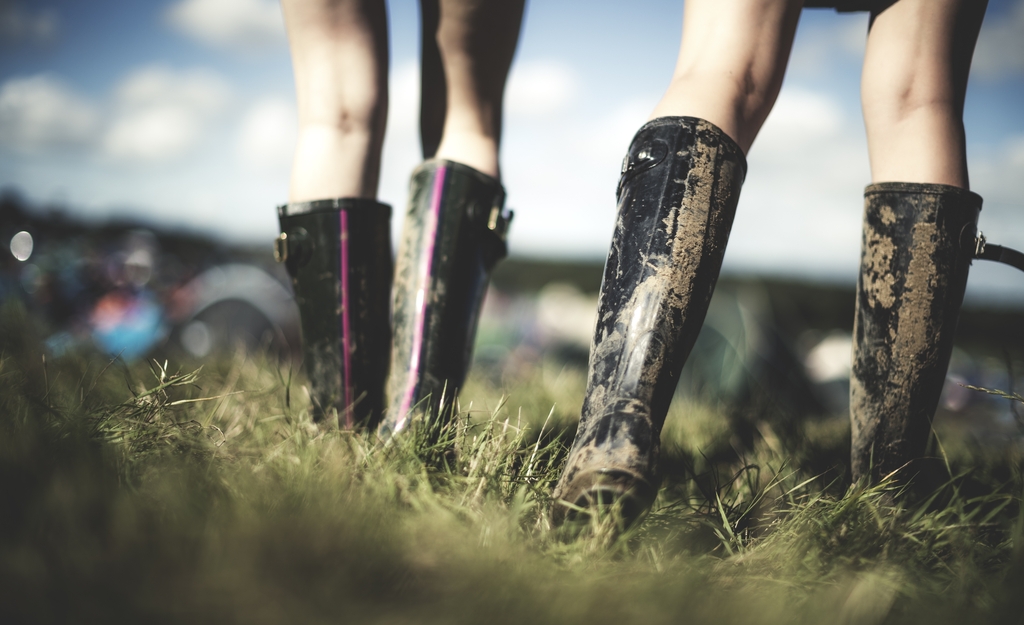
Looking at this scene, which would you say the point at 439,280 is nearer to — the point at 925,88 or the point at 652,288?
the point at 652,288

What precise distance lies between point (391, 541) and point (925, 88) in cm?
101

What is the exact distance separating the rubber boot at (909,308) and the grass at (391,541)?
11cm

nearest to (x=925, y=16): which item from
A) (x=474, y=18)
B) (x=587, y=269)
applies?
(x=474, y=18)

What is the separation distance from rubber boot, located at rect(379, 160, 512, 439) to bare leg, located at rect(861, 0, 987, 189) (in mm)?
669

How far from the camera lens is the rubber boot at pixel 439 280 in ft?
3.06

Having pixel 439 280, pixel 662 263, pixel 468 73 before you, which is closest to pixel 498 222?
pixel 439 280

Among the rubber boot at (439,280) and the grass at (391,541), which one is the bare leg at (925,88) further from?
the rubber boot at (439,280)

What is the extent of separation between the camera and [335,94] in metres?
1.01

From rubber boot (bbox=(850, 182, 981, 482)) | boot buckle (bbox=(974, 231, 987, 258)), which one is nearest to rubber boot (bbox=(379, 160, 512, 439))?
rubber boot (bbox=(850, 182, 981, 482))

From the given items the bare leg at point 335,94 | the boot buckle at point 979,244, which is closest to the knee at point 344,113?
the bare leg at point 335,94

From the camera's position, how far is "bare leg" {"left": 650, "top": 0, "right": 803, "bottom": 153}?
735mm

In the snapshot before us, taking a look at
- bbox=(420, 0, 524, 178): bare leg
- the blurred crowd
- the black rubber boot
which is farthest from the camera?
the blurred crowd

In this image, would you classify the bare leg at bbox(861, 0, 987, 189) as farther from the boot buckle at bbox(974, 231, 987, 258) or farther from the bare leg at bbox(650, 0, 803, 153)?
the bare leg at bbox(650, 0, 803, 153)

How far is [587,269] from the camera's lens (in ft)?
87.8
